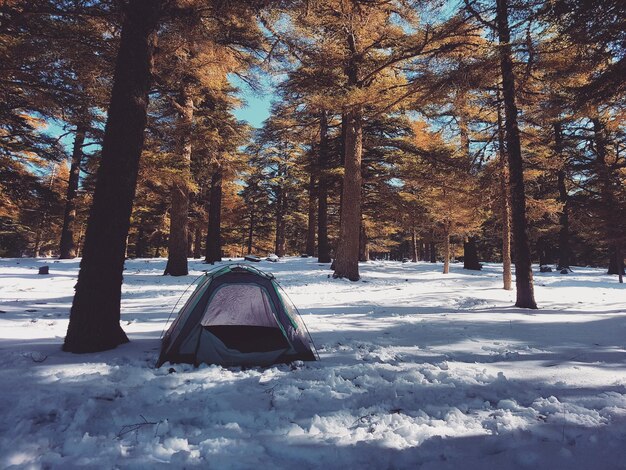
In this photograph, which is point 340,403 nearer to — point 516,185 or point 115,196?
point 115,196

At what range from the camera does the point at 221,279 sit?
16.1 feet

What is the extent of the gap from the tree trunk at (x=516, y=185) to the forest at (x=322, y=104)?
5 cm

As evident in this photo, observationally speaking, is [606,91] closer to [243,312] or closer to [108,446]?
[243,312]

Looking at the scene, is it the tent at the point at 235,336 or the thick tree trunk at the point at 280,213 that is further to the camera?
the thick tree trunk at the point at 280,213

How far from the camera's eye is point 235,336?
5.45m

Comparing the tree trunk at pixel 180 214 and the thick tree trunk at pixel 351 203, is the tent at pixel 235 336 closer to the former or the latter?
the thick tree trunk at pixel 351 203

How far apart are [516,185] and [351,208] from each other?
228 inches

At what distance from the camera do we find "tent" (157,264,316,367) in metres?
4.52

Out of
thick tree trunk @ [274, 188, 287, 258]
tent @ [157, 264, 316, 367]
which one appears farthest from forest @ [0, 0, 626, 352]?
thick tree trunk @ [274, 188, 287, 258]

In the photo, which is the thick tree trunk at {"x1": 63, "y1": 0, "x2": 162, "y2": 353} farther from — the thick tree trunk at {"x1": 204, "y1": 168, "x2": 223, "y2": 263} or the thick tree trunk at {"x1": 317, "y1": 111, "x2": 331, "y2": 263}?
the thick tree trunk at {"x1": 204, "y1": 168, "x2": 223, "y2": 263}

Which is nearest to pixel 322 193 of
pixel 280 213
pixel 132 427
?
pixel 280 213

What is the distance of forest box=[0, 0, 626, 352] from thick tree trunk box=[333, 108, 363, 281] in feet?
0.25

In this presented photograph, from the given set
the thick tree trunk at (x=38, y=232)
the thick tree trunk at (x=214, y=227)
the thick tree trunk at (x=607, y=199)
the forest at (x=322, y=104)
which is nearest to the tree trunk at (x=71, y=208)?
the forest at (x=322, y=104)

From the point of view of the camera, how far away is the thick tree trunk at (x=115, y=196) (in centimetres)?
469
